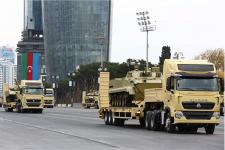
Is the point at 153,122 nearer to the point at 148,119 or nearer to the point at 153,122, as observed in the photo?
the point at 153,122

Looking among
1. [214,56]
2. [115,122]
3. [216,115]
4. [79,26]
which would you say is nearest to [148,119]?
[216,115]

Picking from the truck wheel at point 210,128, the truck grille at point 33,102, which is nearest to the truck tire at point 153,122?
the truck wheel at point 210,128

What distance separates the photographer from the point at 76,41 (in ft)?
645

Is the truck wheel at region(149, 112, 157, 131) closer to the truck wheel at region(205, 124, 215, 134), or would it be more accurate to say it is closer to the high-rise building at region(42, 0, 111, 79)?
the truck wheel at region(205, 124, 215, 134)

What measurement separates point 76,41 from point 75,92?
43.2 metres

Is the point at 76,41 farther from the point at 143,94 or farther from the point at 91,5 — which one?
the point at 143,94

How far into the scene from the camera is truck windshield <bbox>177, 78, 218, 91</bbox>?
89.4 ft

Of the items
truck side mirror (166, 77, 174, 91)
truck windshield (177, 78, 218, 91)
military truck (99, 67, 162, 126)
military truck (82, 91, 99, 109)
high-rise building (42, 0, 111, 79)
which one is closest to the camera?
truck windshield (177, 78, 218, 91)

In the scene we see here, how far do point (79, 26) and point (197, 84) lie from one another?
6513 inches

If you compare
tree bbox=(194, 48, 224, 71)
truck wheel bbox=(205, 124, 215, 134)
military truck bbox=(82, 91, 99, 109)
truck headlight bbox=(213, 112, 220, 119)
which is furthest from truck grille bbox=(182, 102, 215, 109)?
tree bbox=(194, 48, 224, 71)

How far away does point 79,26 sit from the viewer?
19150 cm

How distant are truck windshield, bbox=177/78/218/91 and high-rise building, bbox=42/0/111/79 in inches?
6150

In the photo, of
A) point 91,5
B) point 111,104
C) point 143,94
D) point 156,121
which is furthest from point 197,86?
point 91,5

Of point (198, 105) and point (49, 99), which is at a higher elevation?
point (49, 99)
